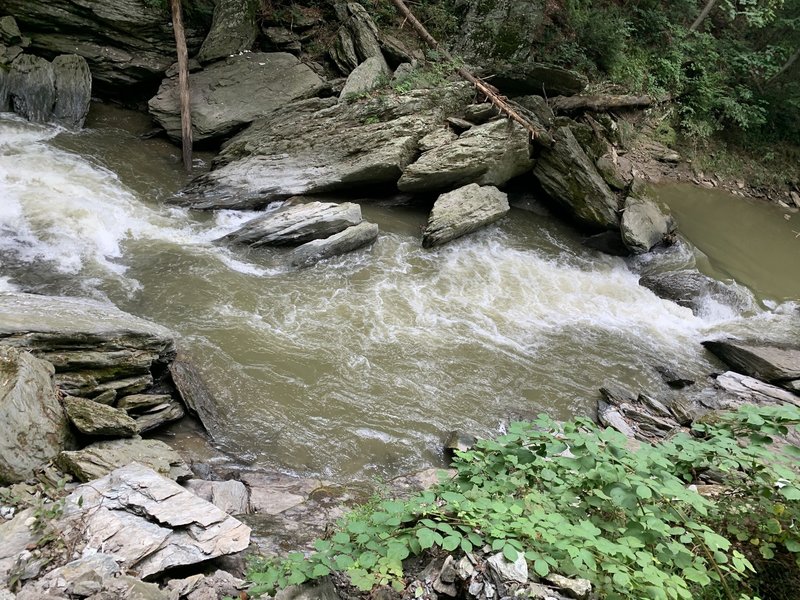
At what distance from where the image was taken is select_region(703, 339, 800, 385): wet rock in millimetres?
8891

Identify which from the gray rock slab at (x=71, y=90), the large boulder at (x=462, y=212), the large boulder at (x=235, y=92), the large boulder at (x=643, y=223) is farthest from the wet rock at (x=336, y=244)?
the gray rock slab at (x=71, y=90)

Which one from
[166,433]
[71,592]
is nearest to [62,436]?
[166,433]

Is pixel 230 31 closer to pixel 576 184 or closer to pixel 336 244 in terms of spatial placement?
pixel 336 244

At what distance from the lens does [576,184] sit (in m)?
12.3

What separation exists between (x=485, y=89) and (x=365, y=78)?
116 inches

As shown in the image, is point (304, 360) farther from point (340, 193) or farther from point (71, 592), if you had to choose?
point (340, 193)

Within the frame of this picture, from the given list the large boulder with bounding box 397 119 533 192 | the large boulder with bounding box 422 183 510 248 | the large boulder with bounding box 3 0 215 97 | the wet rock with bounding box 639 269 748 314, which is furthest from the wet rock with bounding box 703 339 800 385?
the large boulder with bounding box 3 0 215 97

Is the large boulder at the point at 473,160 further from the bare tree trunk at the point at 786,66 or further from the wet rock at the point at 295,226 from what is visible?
the bare tree trunk at the point at 786,66

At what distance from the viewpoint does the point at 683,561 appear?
276cm

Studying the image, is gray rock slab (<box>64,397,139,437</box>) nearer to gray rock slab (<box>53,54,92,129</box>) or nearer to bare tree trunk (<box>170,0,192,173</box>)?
bare tree trunk (<box>170,0,192,173</box>)

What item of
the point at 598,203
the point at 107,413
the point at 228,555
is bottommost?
the point at 107,413

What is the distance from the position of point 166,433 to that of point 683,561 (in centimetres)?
550

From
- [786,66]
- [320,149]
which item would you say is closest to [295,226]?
[320,149]

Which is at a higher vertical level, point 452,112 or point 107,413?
point 452,112
